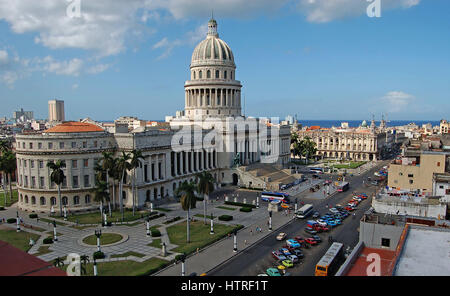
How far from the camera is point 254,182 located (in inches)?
4003

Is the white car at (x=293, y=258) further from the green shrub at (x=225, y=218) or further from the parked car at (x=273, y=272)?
the green shrub at (x=225, y=218)

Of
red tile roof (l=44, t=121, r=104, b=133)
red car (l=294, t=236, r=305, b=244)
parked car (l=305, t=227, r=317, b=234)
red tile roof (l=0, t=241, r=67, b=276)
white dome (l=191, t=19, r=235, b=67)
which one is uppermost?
white dome (l=191, t=19, r=235, b=67)

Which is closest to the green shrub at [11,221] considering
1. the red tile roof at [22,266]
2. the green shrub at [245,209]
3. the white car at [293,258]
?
the green shrub at [245,209]

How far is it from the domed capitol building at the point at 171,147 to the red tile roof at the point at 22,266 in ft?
182

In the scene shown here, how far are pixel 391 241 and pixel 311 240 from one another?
15.5m

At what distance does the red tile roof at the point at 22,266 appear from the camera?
18000mm

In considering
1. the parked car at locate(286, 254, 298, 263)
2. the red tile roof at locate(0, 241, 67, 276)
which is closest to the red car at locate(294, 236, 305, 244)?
the parked car at locate(286, 254, 298, 263)

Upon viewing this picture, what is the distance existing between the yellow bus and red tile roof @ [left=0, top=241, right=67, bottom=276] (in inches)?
1218

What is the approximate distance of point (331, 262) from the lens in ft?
140

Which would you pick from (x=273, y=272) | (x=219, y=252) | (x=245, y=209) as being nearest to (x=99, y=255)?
(x=219, y=252)

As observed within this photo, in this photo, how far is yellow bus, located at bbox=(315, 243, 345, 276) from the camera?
4125 centimetres

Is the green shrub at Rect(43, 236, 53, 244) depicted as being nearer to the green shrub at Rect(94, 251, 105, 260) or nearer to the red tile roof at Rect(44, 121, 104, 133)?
the green shrub at Rect(94, 251, 105, 260)
